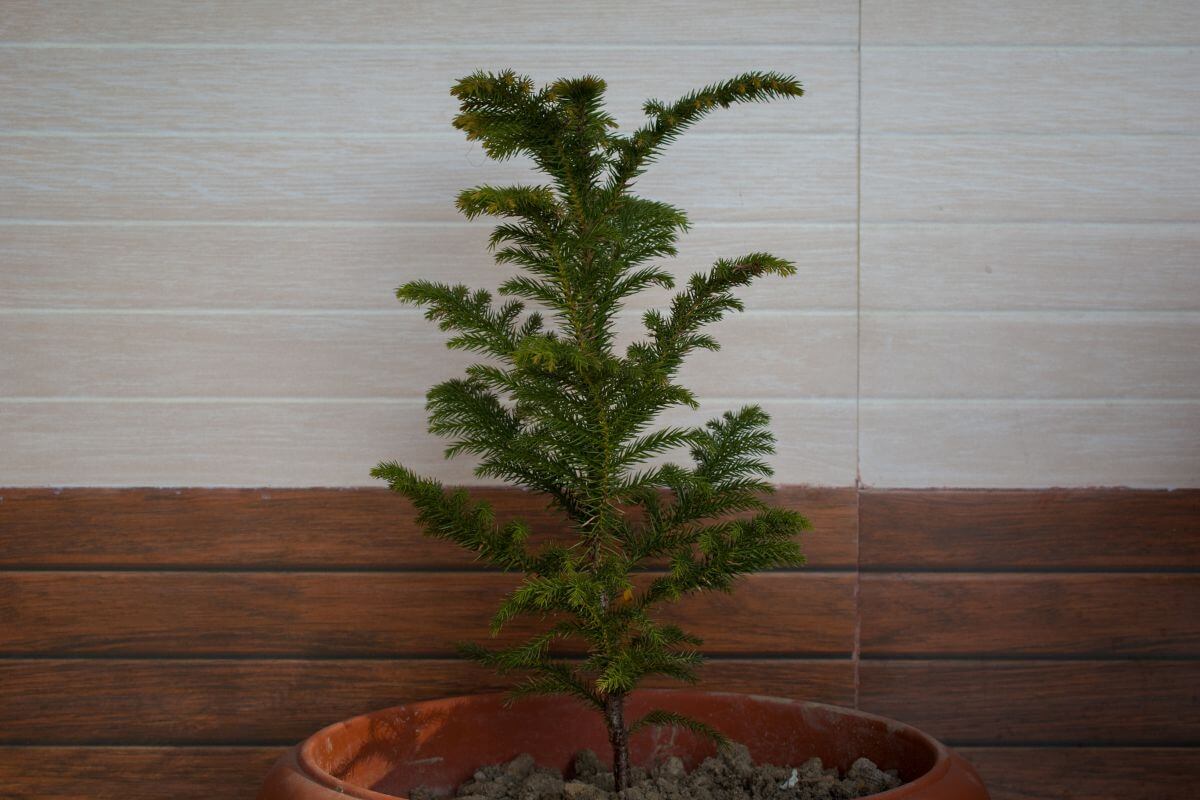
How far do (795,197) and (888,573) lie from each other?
0.70 m

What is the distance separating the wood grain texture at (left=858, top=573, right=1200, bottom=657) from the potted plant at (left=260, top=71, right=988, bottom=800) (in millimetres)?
456

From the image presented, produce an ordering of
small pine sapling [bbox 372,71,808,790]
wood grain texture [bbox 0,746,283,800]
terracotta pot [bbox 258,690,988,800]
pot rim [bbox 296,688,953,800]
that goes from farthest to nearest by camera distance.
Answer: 1. wood grain texture [bbox 0,746,283,800]
2. terracotta pot [bbox 258,690,988,800]
3. small pine sapling [bbox 372,71,808,790]
4. pot rim [bbox 296,688,953,800]

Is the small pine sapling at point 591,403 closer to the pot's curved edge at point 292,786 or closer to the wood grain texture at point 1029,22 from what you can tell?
the pot's curved edge at point 292,786

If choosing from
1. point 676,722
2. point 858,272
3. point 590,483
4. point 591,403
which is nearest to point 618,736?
point 676,722

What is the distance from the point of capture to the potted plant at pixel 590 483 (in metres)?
1.35

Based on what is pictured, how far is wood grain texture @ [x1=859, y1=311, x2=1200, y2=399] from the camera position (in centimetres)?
200

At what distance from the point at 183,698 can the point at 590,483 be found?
1.01 metres

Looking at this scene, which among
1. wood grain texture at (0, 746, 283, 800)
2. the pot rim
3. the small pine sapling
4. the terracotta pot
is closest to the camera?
the pot rim

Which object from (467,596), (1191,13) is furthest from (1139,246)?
(467,596)

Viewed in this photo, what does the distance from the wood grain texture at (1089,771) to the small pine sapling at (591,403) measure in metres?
0.80

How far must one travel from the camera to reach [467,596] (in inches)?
78.2

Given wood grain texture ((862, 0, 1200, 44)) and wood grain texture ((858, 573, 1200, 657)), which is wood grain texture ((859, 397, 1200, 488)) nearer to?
wood grain texture ((858, 573, 1200, 657))

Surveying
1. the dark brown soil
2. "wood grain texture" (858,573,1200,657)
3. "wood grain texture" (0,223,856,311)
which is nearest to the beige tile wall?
"wood grain texture" (0,223,856,311)

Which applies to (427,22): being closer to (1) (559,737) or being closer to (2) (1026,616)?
(1) (559,737)
